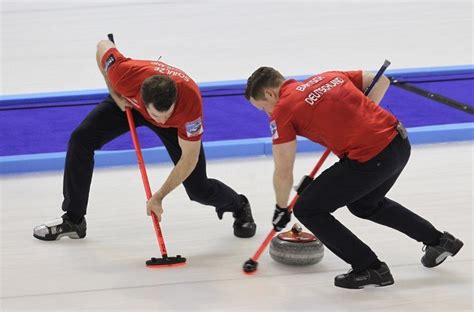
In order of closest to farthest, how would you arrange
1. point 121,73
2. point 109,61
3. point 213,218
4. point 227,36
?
1. point 121,73
2. point 109,61
3. point 213,218
4. point 227,36

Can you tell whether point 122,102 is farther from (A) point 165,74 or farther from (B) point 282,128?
(B) point 282,128

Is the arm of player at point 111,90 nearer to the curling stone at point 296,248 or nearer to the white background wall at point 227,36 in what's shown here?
the curling stone at point 296,248

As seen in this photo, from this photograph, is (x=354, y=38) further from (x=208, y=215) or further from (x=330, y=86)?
(x=330, y=86)

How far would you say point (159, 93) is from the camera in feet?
13.9

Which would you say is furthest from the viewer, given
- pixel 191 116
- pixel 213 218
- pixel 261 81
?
pixel 213 218

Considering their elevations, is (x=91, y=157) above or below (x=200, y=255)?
above

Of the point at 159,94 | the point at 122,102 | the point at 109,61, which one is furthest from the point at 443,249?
the point at 109,61

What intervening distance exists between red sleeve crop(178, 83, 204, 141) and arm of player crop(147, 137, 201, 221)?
4 centimetres

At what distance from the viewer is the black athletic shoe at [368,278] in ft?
14.4

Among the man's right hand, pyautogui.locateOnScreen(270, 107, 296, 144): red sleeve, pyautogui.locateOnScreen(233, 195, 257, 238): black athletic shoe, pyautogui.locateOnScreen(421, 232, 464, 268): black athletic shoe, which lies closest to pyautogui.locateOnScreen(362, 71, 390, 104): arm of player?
pyautogui.locateOnScreen(270, 107, 296, 144): red sleeve

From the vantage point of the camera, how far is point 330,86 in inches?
168

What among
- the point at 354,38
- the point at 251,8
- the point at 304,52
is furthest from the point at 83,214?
the point at 251,8

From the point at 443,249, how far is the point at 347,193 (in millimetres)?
652

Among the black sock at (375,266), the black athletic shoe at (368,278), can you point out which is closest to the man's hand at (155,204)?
the black athletic shoe at (368,278)
